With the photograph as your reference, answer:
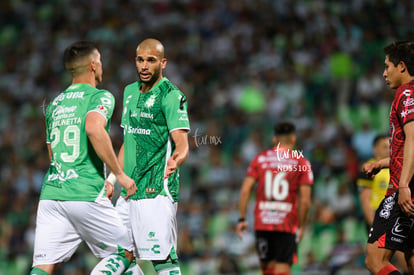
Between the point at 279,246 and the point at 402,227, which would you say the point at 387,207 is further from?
the point at 279,246

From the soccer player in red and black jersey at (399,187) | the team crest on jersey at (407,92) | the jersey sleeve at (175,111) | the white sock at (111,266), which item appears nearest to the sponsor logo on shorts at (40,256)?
the white sock at (111,266)

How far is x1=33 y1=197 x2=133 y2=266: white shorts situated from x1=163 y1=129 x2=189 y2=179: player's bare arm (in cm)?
66

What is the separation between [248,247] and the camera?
37.9ft

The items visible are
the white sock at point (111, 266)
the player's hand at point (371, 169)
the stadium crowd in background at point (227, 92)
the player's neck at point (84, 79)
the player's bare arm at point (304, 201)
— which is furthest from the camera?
the stadium crowd in background at point (227, 92)

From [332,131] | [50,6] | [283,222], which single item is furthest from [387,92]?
[50,6]

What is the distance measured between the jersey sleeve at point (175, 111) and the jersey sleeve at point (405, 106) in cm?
167

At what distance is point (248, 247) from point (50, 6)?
9.91 metres

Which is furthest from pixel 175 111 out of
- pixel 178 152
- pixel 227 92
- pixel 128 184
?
pixel 227 92

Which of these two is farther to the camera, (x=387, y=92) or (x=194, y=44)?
(x=194, y=44)

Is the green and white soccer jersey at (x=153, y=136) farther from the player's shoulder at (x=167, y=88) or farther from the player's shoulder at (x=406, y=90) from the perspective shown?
the player's shoulder at (x=406, y=90)

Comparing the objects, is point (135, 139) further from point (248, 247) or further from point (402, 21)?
point (402, 21)

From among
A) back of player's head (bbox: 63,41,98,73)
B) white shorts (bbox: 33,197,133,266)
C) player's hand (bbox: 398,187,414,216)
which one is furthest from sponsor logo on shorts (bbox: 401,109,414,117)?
back of player's head (bbox: 63,41,98,73)

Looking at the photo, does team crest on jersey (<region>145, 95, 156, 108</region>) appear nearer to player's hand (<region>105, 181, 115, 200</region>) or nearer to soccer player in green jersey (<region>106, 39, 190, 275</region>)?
soccer player in green jersey (<region>106, 39, 190, 275</region>)

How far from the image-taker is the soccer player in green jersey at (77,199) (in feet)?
18.9
